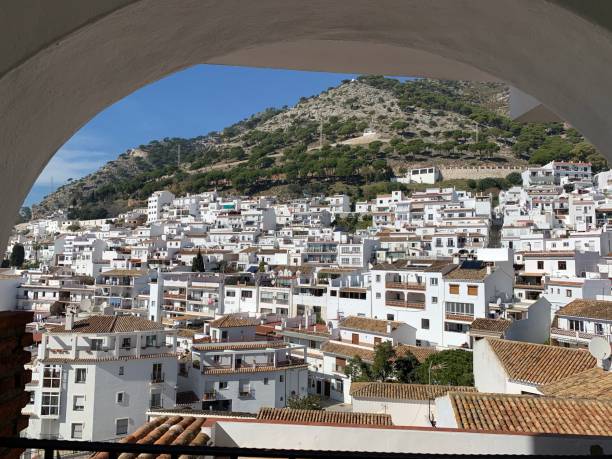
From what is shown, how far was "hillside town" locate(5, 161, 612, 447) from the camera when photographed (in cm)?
1089

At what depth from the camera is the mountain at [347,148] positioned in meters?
79.0

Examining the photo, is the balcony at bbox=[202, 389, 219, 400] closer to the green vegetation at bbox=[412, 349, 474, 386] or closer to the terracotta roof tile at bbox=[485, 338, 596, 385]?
the green vegetation at bbox=[412, 349, 474, 386]

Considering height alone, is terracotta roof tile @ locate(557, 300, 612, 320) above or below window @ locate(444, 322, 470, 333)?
above

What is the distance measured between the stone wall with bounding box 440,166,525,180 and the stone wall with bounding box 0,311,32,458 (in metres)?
A: 73.2

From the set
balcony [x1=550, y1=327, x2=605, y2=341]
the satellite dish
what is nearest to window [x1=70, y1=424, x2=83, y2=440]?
the satellite dish

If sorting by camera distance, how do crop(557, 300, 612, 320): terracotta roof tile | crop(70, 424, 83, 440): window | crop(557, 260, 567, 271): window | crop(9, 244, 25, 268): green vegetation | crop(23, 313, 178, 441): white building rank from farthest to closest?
crop(9, 244, 25, 268): green vegetation < crop(557, 260, 567, 271): window < crop(557, 300, 612, 320): terracotta roof tile < crop(70, 424, 83, 440): window < crop(23, 313, 178, 441): white building

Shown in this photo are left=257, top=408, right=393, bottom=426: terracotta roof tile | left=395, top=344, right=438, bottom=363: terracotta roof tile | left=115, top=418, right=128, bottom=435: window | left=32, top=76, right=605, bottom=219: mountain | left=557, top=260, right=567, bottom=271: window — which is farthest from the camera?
left=32, top=76, right=605, bottom=219: mountain

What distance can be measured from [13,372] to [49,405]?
17320mm

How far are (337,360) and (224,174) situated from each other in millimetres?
70263

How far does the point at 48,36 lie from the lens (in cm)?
92

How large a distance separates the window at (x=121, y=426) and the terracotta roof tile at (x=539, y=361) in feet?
41.0

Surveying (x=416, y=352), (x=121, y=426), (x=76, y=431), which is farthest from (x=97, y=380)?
(x=416, y=352)

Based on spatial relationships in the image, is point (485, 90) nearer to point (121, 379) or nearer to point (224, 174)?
point (224, 174)

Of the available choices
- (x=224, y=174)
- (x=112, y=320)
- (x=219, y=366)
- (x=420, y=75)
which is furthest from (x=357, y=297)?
(x=224, y=174)
